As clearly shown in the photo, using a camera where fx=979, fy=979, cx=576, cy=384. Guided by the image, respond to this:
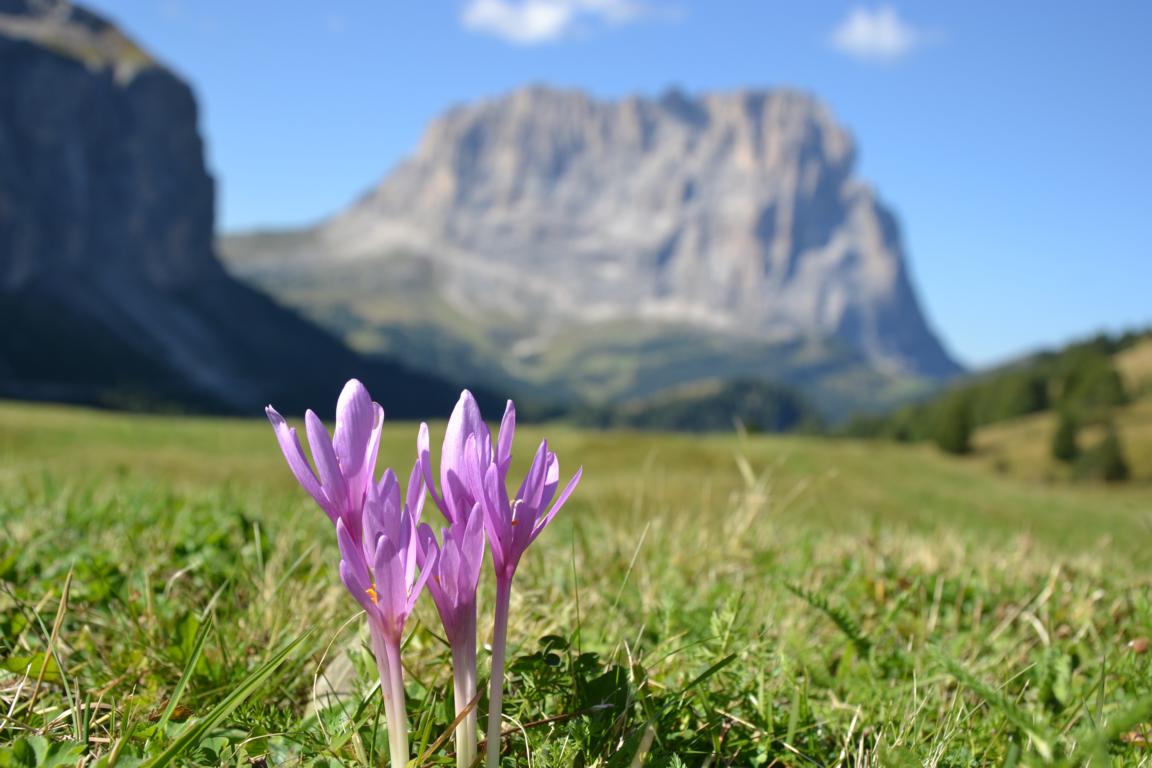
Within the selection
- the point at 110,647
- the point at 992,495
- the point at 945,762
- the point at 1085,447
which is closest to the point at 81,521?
the point at 110,647

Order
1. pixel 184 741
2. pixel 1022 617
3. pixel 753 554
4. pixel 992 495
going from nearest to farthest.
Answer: pixel 184 741 < pixel 1022 617 < pixel 753 554 < pixel 992 495

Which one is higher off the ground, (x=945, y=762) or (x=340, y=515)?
(x=340, y=515)

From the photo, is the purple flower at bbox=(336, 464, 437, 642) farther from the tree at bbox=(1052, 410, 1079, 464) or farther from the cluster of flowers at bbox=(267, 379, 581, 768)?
the tree at bbox=(1052, 410, 1079, 464)

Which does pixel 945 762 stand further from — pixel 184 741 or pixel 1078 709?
pixel 184 741

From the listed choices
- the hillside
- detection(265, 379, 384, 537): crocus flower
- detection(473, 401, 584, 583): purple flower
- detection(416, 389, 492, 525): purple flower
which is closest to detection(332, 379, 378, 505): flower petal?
detection(265, 379, 384, 537): crocus flower

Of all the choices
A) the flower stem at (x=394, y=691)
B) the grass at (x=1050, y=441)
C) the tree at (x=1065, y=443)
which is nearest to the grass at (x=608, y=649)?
the flower stem at (x=394, y=691)

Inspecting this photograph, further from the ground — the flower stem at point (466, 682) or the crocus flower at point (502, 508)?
the crocus flower at point (502, 508)

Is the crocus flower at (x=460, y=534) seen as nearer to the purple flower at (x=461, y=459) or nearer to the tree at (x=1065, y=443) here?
the purple flower at (x=461, y=459)
